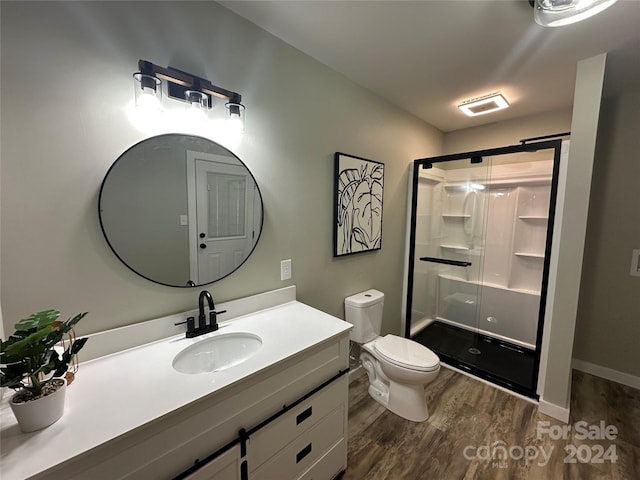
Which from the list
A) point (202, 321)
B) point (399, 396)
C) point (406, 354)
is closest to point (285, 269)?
point (202, 321)

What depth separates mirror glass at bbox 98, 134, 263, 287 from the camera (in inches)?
44.2

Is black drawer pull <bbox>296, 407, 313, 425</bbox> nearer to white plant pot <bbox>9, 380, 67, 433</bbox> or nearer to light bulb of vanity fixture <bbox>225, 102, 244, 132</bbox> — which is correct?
white plant pot <bbox>9, 380, 67, 433</bbox>

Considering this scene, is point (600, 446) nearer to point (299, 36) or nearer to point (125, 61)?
point (299, 36)

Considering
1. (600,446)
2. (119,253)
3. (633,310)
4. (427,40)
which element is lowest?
(600,446)

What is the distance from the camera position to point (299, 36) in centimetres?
154

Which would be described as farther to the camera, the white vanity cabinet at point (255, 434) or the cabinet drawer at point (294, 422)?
the cabinet drawer at point (294, 422)

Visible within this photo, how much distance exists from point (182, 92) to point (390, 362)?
6.61ft

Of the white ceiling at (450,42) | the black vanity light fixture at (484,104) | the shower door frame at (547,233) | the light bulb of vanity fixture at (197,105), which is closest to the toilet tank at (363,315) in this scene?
the shower door frame at (547,233)

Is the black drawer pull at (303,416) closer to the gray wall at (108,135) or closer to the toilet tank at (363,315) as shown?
the gray wall at (108,135)

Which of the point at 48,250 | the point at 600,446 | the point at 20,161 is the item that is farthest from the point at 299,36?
the point at 600,446

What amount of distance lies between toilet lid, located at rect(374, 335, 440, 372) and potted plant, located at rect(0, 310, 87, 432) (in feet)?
5.64

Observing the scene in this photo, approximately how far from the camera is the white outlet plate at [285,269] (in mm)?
1700

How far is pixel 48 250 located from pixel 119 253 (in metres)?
0.21

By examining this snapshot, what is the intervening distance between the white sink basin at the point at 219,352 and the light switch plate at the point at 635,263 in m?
3.06
